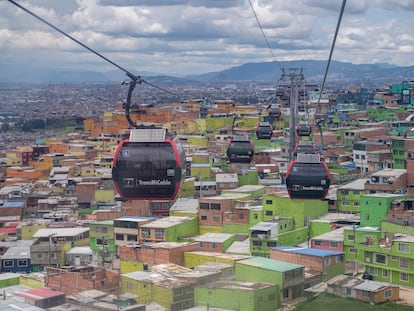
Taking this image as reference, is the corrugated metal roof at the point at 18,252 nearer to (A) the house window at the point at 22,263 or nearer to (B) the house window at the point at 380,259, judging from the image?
(A) the house window at the point at 22,263

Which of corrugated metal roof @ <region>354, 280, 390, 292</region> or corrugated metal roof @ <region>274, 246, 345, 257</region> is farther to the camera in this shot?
corrugated metal roof @ <region>274, 246, 345, 257</region>

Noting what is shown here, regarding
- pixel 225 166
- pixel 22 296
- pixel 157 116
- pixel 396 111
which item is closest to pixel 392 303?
pixel 22 296

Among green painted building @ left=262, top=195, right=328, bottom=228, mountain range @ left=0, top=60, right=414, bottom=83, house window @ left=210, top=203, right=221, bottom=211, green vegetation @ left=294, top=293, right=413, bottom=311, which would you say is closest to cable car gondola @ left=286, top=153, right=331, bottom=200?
green vegetation @ left=294, top=293, right=413, bottom=311

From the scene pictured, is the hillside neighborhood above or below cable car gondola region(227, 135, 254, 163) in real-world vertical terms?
below

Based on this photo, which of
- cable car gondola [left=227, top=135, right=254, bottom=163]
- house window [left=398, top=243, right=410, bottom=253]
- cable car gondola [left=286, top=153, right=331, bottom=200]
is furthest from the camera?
cable car gondola [left=227, top=135, right=254, bottom=163]

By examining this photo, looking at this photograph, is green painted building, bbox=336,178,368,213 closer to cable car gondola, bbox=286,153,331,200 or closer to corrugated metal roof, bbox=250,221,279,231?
corrugated metal roof, bbox=250,221,279,231

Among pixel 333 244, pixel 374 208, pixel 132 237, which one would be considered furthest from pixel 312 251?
pixel 132 237
